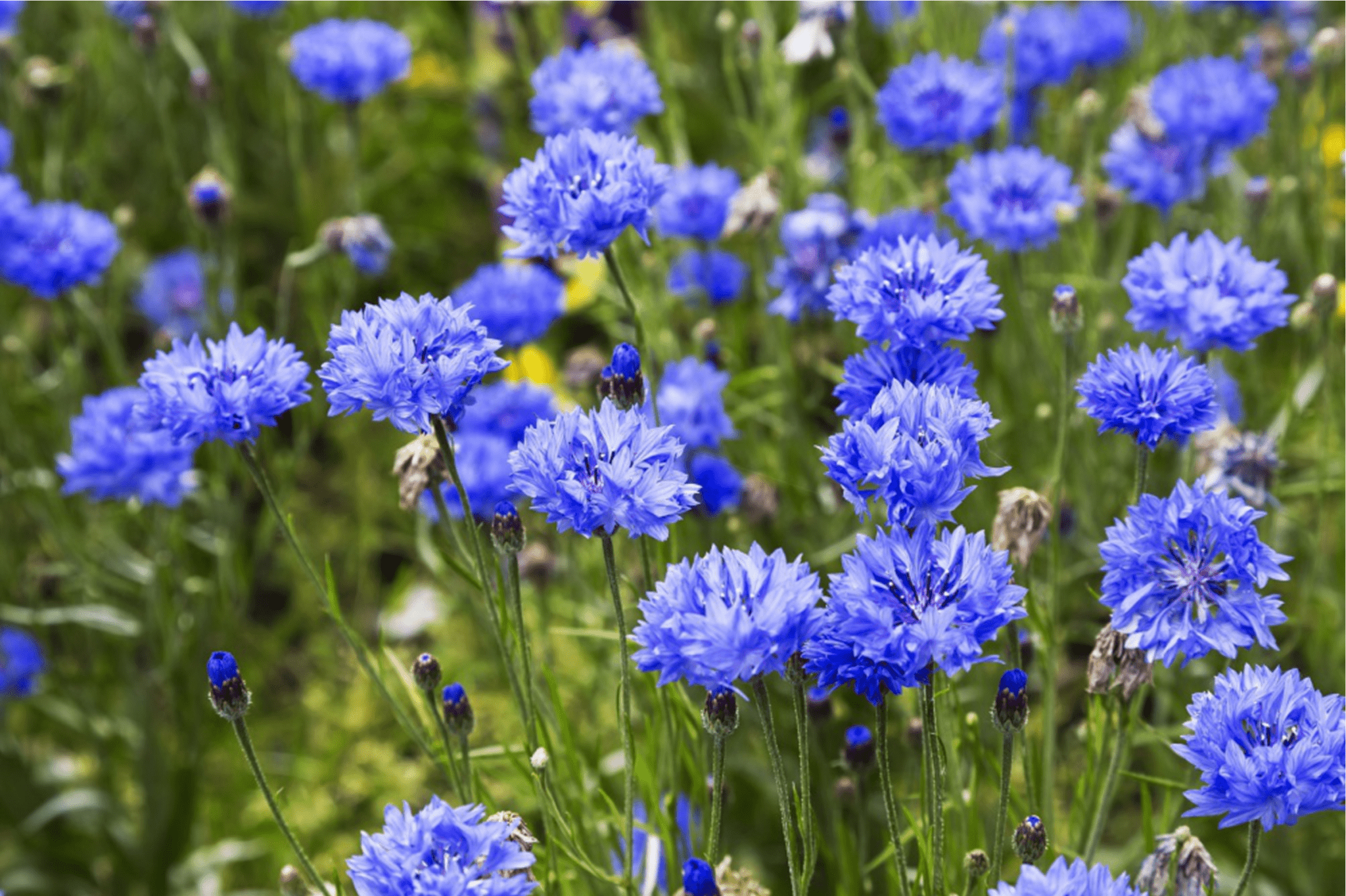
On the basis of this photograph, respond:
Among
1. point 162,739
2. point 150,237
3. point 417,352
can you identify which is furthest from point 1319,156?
point 150,237

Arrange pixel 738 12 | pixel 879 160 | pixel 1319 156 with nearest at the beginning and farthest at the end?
pixel 1319 156, pixel 879 160, pixel 738 12

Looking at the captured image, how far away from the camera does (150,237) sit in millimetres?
3379

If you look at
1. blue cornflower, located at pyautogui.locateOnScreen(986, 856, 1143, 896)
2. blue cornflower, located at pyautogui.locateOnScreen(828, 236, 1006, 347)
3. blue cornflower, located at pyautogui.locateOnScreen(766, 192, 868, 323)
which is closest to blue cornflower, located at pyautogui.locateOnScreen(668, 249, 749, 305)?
blue cornflower, located at pyautogui.locateOnScreen(766, 192, 868, 323)

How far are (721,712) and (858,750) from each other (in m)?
0.49

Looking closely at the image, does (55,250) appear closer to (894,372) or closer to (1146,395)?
(894,372)

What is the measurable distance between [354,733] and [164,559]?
0.65m

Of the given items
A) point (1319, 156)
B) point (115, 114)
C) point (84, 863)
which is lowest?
point (84, 863)

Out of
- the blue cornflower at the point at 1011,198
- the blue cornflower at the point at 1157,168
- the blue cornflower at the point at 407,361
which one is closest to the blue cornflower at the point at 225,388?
the blue cornflower at the point at 407,361

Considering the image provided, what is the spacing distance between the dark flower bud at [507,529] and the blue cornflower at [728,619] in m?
0.25

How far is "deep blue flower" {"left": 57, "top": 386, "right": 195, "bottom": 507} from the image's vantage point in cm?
211

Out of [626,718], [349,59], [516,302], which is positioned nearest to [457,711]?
[626,718]

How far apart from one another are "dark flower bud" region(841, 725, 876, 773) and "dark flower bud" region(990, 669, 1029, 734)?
39cm

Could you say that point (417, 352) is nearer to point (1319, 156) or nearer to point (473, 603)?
point (473, 603)

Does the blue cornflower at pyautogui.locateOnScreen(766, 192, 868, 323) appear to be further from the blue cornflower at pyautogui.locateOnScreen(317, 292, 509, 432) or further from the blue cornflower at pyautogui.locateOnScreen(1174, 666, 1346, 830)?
the blue cornflower at pyautogui.locateOnScreen(1174, 666, 1346, 830)
